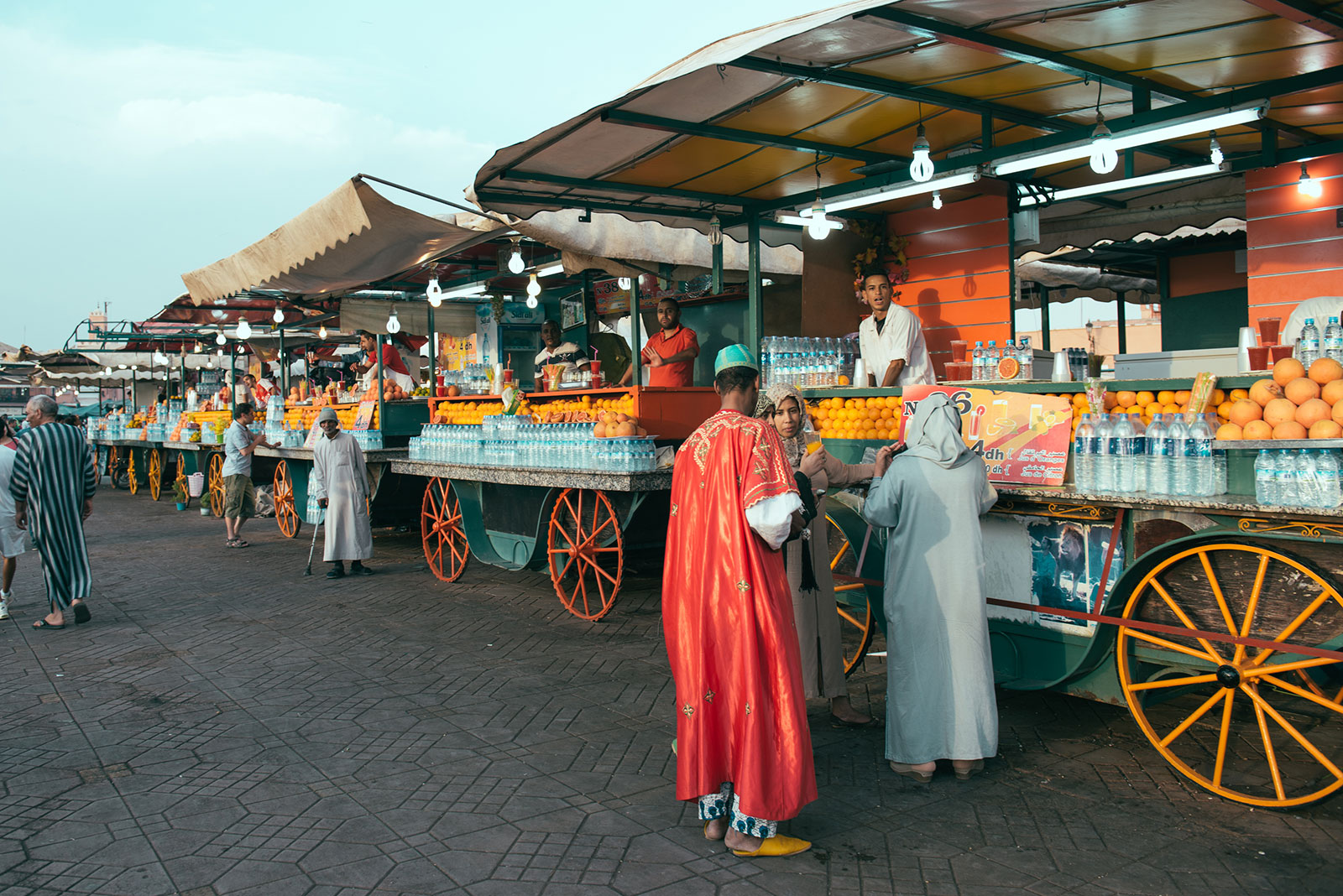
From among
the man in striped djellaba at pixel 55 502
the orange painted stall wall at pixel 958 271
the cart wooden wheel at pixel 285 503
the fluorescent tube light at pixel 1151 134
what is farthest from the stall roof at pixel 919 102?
the cart wooden wheel at pixel 285 503

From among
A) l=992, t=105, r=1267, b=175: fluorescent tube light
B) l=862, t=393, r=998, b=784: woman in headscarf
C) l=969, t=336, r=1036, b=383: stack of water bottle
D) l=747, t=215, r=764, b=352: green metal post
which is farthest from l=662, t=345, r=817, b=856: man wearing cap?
l=747, t=215, r=764, b=352: green metal post

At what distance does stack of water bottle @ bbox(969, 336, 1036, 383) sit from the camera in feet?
19.6

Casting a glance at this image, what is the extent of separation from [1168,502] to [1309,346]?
3.61ft

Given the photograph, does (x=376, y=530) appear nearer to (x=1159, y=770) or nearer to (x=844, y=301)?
(x=844, y=301)

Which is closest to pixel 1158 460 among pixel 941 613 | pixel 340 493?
pixel 941 613

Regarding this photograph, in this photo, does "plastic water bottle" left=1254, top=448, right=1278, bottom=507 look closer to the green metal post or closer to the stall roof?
the stall roof

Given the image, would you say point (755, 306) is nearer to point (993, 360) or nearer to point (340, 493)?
point (993, 360)

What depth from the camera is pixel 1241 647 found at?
3.70 meters

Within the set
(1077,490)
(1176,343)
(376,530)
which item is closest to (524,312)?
(376,530)

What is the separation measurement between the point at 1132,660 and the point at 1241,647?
0.46 meters

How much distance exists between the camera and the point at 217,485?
15664 millimetres

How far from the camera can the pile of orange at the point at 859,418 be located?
6.00 metres

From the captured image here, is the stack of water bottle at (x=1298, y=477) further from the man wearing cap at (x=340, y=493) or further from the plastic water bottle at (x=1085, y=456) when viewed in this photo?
the man wearing cap at (x=340, y=493)

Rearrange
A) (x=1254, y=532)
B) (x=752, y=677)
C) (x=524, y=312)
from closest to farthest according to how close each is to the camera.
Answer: (x=752, y=677)
(x=1254, y=532)
(x=524, y=312)
